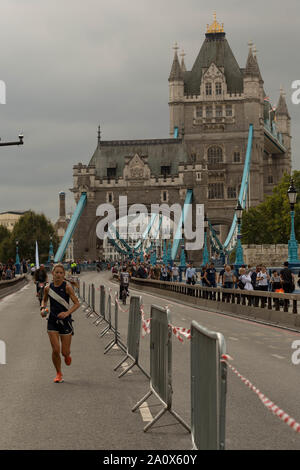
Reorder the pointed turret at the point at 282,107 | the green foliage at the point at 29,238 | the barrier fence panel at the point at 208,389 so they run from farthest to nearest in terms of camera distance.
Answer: the pointed turret at the point at 282,107 < the green foliage at the point at 29,238 < the barrier fence panel at the point at 208,389

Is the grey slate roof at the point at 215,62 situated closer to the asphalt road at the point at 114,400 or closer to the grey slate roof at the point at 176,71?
the grey slate roof at the point at 176,71

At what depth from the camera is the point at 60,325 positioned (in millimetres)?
11422

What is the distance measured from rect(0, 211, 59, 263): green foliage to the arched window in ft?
118

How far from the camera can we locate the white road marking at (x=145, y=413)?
28.2ft

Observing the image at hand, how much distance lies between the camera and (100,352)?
49.3 ft

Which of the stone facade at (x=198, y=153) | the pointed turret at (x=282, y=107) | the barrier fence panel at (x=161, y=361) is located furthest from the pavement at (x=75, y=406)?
the pointed turret at (x=282, y=107)

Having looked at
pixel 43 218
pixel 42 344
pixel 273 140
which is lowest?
pixel 42 344

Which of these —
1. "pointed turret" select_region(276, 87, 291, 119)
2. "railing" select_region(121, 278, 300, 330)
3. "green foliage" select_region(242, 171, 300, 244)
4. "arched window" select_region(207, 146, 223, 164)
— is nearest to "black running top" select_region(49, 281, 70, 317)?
"railing" select_region(121, 278, 300, 330)

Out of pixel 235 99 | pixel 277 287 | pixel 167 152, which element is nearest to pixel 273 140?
pixel 235 99

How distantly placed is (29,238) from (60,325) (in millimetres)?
136695

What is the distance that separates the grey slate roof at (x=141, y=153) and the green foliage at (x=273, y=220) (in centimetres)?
1959

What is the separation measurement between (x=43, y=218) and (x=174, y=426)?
144171mm

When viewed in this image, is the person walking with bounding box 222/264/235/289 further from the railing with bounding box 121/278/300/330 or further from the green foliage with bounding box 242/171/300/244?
the green foliage with bounding box 242/171/300/244

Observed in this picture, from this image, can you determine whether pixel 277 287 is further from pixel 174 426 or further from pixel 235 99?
pixel 235 99
